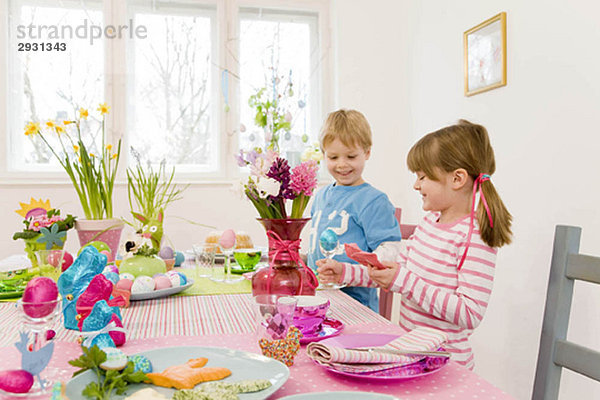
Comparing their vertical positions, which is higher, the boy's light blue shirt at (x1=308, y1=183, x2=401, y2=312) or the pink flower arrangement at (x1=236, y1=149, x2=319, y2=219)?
the pink flower arrangement at (x1=236, y1=149, x2=319, y2=219)

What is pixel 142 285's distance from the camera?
1.13 m

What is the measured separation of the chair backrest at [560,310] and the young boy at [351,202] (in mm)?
570

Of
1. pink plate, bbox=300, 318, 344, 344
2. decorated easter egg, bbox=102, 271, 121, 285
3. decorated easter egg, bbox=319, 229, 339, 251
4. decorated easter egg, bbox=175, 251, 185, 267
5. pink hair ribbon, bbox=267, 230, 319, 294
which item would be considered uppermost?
pink hair ribbon, bbox=267, 230, 319, 294

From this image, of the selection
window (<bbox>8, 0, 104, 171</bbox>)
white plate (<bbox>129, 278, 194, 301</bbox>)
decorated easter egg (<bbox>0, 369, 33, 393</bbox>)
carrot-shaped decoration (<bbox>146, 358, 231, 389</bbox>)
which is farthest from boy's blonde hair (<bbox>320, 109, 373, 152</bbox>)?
window (<bbox>8, 0, 104, 171</bbox>)

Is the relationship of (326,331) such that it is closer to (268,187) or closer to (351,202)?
(268,187)

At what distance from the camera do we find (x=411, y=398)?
596 millimetres

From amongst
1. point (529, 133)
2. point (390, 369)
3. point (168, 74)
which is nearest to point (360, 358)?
point (390, 369)

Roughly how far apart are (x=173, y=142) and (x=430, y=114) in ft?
5.56

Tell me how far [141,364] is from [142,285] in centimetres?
55

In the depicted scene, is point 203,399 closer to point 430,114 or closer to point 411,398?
point 411,398

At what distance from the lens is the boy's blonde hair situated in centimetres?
163

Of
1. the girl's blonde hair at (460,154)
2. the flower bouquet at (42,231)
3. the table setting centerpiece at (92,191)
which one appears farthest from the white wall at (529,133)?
the flower bouquet at (42,231)

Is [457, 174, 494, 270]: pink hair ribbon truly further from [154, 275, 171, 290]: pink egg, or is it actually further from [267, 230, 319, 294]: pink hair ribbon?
[154, 275, 171, 290]: pink egg

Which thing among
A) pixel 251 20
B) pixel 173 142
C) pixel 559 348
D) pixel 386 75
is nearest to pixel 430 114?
pixel 386 75
